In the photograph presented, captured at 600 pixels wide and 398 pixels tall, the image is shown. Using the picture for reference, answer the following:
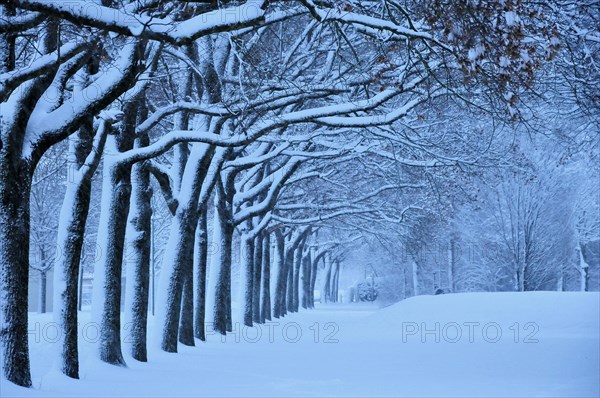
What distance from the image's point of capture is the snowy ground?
37.8ft

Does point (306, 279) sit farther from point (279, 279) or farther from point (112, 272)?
point (112, 272)

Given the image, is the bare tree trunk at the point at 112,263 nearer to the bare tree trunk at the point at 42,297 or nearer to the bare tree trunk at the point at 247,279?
the bare tree trunk at the point at 247,279

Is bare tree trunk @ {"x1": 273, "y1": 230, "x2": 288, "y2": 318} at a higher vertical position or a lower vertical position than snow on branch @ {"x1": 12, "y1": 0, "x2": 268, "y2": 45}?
lower

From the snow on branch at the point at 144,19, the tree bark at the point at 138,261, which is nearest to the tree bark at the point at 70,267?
the tree bark at the point at 138,261

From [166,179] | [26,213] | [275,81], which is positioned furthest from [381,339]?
[26,213]

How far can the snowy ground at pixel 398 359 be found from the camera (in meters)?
11.5

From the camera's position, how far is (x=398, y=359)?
16703 mm

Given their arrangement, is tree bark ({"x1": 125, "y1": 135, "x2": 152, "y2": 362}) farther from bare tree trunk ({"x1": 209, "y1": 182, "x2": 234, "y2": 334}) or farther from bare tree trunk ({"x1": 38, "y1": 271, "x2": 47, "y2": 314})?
bare tree trunk ({"x1": 38, "y1": 271, "x2": 47, "y2": 314})

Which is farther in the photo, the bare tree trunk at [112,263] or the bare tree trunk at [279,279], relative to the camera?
the bare tree trunk at [279,279]

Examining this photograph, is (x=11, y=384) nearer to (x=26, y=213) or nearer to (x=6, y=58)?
(x=26, y=213)

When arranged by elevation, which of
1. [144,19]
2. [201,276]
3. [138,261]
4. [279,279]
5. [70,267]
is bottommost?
[279,279]

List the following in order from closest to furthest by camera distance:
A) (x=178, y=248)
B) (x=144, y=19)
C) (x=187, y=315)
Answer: (x=144, y=19), (x=178, y=248), (x=187, y=315)

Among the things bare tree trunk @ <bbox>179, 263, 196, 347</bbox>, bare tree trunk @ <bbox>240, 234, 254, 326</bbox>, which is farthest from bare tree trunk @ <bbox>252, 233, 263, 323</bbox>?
bare tree trunk @ <bbox>179, 263, 196, 347</bbox>

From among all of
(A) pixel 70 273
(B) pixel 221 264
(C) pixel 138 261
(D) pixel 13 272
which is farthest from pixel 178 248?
(D) pixel 13 272
